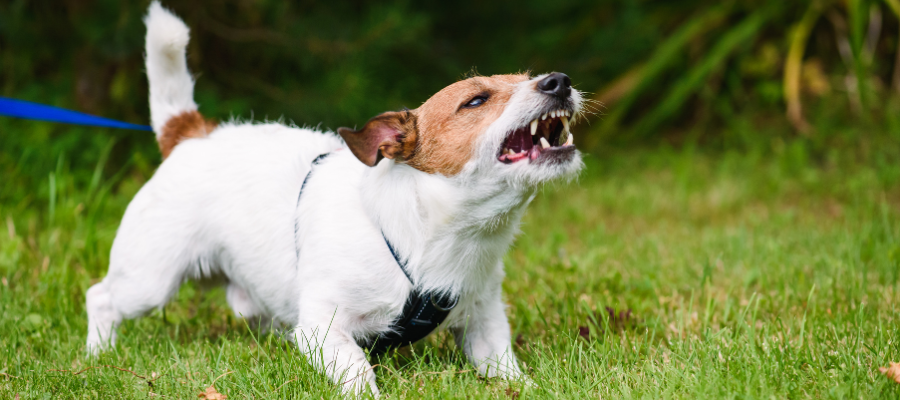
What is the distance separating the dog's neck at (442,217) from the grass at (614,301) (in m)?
0.33

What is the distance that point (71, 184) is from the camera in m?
4.45

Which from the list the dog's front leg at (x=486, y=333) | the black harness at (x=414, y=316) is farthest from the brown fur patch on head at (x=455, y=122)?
the dog's front leg at (x=486, y=333)

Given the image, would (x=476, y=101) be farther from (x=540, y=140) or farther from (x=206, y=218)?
(x=206, y=218)

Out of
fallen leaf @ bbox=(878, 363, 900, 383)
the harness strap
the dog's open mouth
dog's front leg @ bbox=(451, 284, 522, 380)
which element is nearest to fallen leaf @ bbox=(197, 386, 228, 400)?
the harness strap

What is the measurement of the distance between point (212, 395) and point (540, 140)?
4.19ft

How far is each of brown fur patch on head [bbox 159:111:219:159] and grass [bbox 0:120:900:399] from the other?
74cm

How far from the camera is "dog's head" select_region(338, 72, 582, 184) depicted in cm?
229

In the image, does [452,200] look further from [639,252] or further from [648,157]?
[648,157]

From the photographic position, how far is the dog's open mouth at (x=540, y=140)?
2277 millimetres

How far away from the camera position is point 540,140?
2393mm

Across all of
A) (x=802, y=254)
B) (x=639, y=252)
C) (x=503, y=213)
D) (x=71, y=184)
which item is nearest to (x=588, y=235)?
(x=639, y=252)

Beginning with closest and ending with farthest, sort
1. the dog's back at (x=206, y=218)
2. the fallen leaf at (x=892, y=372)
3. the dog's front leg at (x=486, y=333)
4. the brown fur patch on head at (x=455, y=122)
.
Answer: the fallen leaf at (x=892, y=372) < the brown fur patch on head at (x=455, y=122) < the dog's front leg at (x=486, y=333) < the dog's back at (x=206, y=218)

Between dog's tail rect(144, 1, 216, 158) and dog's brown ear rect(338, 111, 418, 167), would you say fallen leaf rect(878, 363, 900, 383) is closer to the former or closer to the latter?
dog's brown ear rect(338, 111, 418, 167)

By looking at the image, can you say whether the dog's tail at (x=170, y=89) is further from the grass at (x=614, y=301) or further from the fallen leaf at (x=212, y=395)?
the fallen leaf at (x=212, y=395)
